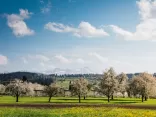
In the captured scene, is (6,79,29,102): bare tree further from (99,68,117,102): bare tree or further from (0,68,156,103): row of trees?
(99,68,117,102): bare tree

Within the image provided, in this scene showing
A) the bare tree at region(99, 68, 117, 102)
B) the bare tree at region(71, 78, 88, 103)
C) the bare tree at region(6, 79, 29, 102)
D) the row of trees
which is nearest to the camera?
the bare tree at region(99, 68, 117, 102)

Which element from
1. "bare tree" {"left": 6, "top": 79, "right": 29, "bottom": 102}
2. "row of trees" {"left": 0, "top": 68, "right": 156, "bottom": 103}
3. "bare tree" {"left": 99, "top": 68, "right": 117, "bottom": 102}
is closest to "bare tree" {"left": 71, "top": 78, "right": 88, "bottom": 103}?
"row of trees" {"left": 0, "top": 68, "right": 156, "bottom": 103}

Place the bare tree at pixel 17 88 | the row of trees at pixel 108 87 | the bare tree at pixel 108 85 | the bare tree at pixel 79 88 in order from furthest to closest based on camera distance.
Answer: the bare tree at pixel 17 88, the bare tree at pixel 79 88, the row of trees at pixel 108 87, the bare tree at pixel 108 85

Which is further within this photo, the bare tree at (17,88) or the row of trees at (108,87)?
the bare tree at (17,88)

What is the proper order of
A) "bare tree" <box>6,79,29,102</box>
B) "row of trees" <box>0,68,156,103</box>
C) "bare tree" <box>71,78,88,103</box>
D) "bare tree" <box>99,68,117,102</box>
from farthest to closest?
"bare tree" <box>6,79,29,102</box> < "bare tree" <box>71,78,88,103</box> < "row of trees" <box>0,68,156,103</box> < "bare tree" <box>99,68,117,102</box>

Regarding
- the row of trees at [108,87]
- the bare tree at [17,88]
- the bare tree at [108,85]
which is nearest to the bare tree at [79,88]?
the row of trees at [108,87]

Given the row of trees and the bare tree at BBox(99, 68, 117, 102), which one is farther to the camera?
the row of trees

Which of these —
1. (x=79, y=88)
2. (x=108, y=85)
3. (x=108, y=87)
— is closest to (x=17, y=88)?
(x=79, y=88)

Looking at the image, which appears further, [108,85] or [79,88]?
[79,88]

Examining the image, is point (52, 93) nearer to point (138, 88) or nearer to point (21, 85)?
point (21, 85)

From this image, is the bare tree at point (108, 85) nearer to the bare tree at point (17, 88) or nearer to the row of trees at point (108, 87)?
the row of trees at point (108, 87)

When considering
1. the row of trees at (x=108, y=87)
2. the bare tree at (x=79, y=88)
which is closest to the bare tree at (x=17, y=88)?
the row of trees at (x=108, y=87)

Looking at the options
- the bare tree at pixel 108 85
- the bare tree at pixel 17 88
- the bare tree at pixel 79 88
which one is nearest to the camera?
the bare tree at pixel 108 85

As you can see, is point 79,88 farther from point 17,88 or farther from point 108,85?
point 17,88
